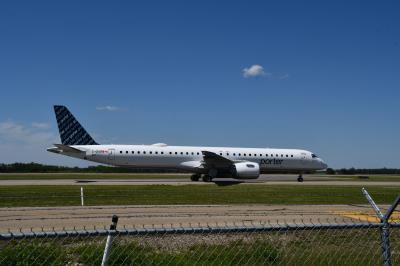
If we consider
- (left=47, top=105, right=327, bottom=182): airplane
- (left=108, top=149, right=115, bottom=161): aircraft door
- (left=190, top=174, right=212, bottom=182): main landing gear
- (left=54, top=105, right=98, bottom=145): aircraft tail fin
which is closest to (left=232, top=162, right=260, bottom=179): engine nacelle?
(left=47, top=105, right=327, bottom=182): airplane

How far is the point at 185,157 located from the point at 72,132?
983 cm

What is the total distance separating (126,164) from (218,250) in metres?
29.2

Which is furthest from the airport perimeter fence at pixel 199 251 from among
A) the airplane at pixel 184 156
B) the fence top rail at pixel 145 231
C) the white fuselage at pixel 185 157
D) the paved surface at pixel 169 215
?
the white fuselage at pixel 185 157

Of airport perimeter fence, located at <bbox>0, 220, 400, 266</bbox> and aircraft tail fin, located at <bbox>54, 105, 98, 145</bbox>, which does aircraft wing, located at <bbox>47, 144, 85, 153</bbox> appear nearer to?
aircraft tail fin, located at <bbox>54, 105, 98, 145</bbox>

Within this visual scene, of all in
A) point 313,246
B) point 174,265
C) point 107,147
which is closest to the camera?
point 174,265

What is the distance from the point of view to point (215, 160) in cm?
3647

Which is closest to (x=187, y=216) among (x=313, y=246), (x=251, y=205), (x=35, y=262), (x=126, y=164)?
(x=251, y=205)

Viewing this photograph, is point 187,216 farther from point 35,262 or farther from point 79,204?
point 35,262

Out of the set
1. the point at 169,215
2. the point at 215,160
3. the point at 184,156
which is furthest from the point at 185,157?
the point at 169,215

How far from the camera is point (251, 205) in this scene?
56.0 feet

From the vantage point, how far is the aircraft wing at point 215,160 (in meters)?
35.8

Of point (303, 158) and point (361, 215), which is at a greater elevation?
point (303, 158)

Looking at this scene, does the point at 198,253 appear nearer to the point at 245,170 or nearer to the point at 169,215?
the point at 169,215

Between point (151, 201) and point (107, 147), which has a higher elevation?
point (107, 147)
